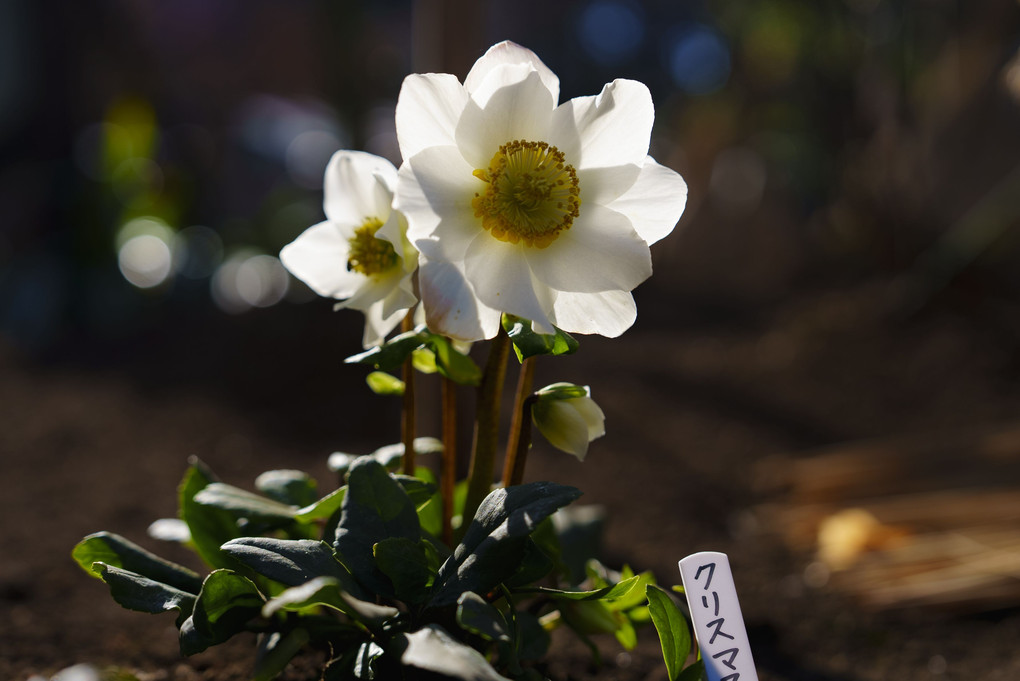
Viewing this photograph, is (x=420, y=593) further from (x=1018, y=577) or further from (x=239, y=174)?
(x=239, y=174)

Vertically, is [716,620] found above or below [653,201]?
below

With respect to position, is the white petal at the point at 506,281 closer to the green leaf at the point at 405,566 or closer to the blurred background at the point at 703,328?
the green leaf at the point at 405,566

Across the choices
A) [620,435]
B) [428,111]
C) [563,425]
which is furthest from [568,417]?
[620,435]

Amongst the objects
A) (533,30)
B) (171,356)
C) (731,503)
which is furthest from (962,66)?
(533,30)

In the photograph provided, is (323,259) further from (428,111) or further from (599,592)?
Answer: (599,592)

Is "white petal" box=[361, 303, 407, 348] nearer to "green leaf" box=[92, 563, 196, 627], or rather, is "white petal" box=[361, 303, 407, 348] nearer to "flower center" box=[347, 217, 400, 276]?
"flower center" box=[347, 217, 400, 276]

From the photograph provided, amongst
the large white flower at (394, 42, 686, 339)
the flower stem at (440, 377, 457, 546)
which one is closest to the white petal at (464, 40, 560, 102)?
the large white flower at (394, 42, 686, 339)

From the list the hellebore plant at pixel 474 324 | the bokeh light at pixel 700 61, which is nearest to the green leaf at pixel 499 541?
the hellebore plant at pixel 474 324
